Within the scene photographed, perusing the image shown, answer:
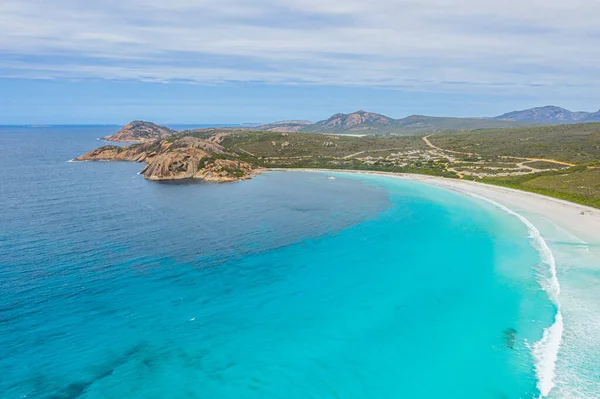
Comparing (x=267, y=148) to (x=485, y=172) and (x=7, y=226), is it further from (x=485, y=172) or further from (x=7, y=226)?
(x=7, y=226)

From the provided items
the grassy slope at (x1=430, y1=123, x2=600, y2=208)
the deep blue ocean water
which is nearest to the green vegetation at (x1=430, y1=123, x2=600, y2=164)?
the grassy slope at (x1=430, y1=123, x2=600, y2=208)

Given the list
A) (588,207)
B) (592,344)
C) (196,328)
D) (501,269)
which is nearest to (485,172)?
(588,207)

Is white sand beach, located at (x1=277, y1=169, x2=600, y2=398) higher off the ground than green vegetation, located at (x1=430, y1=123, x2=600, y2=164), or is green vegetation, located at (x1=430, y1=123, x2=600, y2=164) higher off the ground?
green vegetation, located at (x1=430, y1=123, x2=600, y2=164)

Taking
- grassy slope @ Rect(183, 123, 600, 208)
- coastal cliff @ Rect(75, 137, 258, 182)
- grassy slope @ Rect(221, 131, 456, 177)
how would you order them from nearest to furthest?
1. grassy slope @ Rect(183, 123, 600, 208)
2. coastal cliff @ Rect(75, 137, 258, 182)
3. grassy slope @ Rect(221, 131, 456, 177)

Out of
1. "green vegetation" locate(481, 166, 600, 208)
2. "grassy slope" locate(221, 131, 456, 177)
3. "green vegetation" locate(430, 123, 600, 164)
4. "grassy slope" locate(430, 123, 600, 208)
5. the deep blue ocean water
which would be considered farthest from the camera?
"grassy slope" locate(221, 131, 456, 177)

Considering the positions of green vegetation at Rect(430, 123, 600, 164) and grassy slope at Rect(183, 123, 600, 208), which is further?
green vegetation at Rect(430, 123, 600, 164)

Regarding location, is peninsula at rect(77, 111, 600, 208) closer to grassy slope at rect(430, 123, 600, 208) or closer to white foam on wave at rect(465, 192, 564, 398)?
grassy slope at rect(430, 123, 600, 208)
